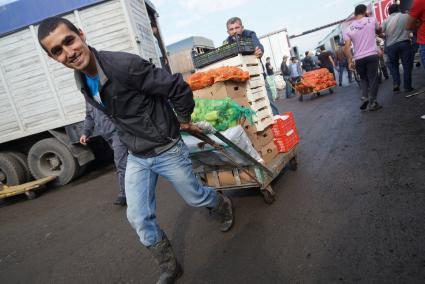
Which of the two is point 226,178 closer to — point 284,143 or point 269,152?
point 269,152

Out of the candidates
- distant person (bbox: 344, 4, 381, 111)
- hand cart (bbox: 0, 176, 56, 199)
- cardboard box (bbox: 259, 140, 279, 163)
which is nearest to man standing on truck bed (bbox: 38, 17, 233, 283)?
cardboard box (bbox: 259, 140, 279, 163)

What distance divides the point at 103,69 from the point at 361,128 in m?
5.08

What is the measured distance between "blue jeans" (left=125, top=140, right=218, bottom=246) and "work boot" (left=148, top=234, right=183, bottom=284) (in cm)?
6

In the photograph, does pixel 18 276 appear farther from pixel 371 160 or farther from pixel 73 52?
pixel 371 160

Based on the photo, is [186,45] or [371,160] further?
[186,45]

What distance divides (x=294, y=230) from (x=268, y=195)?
73 cm

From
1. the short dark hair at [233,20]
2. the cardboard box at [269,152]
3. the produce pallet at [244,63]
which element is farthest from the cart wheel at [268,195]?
the short dark hair at [233,20]

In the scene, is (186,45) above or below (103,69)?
above

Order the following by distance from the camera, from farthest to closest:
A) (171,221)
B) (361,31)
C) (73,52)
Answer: (361,31) → (171,221) → (73,52)

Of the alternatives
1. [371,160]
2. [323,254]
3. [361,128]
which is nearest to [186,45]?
[361,128]

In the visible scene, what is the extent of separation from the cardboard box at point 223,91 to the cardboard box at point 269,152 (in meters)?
0.73

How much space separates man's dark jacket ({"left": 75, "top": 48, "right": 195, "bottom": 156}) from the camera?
2.26m

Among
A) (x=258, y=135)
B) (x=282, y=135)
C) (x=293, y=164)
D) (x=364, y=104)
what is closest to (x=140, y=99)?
(x=258, y=135)

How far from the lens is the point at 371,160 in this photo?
4230 millimetres
